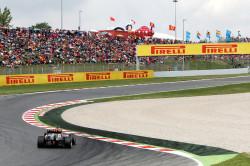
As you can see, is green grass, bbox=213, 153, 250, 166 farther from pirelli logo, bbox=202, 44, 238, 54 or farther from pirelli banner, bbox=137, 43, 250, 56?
pirelli logo, bbox=202, 44, 238, 54

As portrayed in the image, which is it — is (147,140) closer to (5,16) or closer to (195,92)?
(195,92)

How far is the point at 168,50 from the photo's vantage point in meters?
68.4

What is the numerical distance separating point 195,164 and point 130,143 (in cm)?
418

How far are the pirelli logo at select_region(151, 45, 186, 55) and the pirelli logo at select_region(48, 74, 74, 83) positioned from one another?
16.9 m

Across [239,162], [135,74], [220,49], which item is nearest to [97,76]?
[135,74]

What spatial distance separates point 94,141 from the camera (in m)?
17.5

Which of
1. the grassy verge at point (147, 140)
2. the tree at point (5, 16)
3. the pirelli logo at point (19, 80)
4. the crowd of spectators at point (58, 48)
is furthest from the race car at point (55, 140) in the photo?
the tree at point (5, 16)

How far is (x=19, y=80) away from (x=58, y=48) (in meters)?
13.7

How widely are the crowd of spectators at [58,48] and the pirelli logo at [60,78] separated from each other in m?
4.41

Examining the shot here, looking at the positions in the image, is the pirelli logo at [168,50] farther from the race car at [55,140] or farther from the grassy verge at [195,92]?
the race car at [55,140]

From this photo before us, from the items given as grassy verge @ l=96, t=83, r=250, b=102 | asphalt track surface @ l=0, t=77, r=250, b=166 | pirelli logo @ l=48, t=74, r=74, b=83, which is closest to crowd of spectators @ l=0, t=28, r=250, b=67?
pirelli logo @ l=48, t=74, r=74, b=83

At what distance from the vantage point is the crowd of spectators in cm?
5681

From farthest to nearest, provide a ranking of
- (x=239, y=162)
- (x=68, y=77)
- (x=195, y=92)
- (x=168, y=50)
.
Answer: (x=168, y=50)
(x=68, y=77)
(x=195, y=92)
(x=239, y=162)

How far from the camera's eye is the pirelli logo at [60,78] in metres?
52.1
